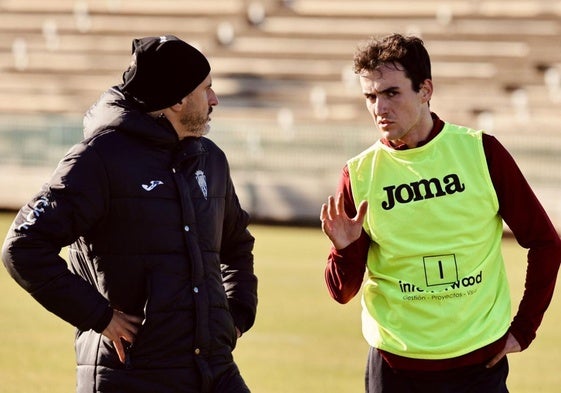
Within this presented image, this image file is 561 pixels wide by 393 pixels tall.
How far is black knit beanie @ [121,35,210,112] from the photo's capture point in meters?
4.04

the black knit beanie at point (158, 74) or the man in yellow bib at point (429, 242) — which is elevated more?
the black knit beanie at point (158, 74)

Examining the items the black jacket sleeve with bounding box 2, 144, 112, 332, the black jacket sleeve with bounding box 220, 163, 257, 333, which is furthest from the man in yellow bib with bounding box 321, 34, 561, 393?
the black jacket sleeve with bounding box 2, 144, 112, 332

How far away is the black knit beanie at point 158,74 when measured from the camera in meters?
4.04

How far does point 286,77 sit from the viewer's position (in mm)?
23484

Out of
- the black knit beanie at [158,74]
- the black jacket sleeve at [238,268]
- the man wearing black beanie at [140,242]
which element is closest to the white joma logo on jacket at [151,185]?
the man wearing black beanie at [140,242]

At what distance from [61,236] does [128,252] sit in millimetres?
215

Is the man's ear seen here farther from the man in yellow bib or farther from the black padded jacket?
the black padded jacket

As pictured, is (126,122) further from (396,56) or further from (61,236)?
(396,56)

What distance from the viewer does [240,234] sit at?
178 inches

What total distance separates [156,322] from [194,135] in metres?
0.59

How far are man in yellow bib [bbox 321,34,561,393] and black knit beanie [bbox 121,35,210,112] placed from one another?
607 mm

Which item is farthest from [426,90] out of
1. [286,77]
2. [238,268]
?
[286,77]

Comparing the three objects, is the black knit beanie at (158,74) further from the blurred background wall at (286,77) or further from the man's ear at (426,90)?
the blurred background wall at (286,77)

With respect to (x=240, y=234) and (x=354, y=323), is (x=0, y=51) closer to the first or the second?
(x=354, y=323)
